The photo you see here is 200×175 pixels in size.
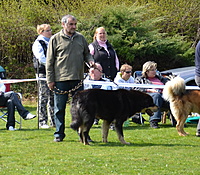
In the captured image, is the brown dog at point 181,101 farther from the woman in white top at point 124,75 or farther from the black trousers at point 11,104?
the black trousers at point 11,104

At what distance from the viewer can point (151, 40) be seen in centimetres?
1616

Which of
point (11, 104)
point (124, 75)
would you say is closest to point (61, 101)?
point (11, 104)

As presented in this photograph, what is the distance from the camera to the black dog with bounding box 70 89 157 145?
712 centimetres

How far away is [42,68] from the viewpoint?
9.23 meters

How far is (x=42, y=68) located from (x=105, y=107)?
2.42 meters

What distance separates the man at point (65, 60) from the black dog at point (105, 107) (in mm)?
342

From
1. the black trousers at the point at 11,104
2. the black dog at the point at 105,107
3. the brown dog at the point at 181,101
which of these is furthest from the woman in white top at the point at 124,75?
the black trousers at the point at 11,104

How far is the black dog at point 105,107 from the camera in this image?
23.4ft

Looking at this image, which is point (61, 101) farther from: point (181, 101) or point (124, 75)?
point (124, 75)

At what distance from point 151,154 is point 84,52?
7.20 feet

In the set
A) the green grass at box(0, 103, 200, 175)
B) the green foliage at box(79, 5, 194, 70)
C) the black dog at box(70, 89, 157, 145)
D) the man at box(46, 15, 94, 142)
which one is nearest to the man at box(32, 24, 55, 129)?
the green grass at box(0, 103, 200, 175)

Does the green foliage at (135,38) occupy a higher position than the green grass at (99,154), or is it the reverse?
the green foliage at (135,38)

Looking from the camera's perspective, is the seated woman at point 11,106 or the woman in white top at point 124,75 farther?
the woman in white top at point 124,75

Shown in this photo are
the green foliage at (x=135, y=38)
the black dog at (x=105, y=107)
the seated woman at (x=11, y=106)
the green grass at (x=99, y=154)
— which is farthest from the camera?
the green foliage at (x=135, y=38)
